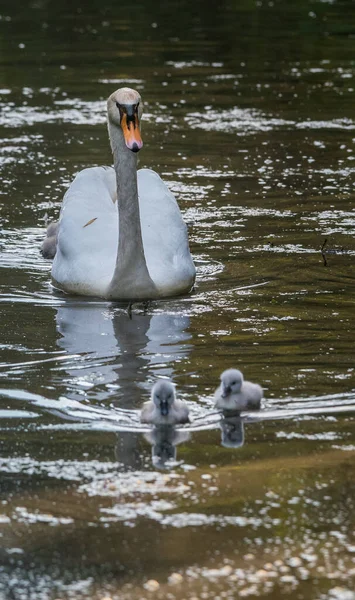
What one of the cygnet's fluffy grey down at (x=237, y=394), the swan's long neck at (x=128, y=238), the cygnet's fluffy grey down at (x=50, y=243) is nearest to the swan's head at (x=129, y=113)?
the swan's long neck at (x=128, y=238)

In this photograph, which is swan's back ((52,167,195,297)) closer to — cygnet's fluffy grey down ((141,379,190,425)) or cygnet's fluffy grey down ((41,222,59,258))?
cygnet's fluffy grey down ((41,222,59,258))

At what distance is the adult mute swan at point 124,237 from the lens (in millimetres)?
9695

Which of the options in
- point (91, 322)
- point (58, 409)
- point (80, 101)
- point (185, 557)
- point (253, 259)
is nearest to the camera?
point (185, 557)

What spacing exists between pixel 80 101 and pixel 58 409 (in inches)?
458

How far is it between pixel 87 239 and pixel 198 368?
2459mm

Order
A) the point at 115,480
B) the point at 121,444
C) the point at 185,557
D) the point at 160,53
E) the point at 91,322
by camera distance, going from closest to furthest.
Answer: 1. the point at 185,557
2. the point at 115,480
3. the point at 121,444
4. the point at 91,322
5. the point at 160,53

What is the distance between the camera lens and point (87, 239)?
10.2 meters

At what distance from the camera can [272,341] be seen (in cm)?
866

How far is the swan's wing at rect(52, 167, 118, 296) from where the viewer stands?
999cm

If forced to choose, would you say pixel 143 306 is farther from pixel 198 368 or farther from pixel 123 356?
pixel 198 368

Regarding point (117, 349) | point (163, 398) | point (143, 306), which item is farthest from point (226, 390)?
point (143, 306)

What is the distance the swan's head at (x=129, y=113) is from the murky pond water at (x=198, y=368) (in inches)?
50.0

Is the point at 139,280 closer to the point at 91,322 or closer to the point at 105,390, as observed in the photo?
→ the point at 91,322

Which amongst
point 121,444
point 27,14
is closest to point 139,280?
point 121,444
